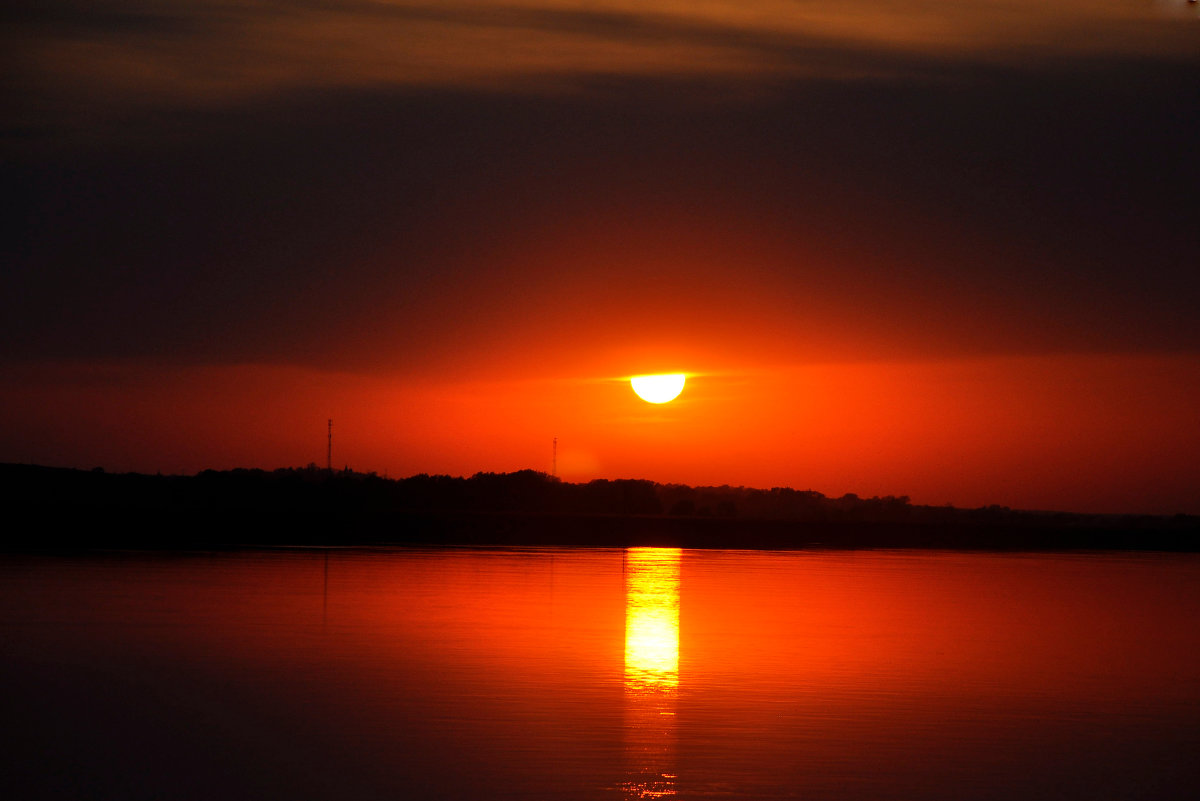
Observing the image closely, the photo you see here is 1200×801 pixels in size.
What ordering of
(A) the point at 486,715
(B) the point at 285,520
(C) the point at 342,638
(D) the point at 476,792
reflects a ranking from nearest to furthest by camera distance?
(D) the point at 476,792 → (A) the point at 486,715 → (C) the point at 342,638 → (B) the point at 285,520

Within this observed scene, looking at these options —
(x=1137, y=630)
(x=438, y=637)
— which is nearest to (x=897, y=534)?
(x=1137, y=630)

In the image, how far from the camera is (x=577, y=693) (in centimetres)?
2038

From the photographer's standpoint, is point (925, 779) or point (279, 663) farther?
point (279, 663)

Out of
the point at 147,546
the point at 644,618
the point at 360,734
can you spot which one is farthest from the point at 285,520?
the point at 360,734

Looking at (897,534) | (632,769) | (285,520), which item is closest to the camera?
(632,769)

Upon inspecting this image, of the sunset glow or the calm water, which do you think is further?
the sunset glow

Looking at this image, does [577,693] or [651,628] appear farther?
[651,628]

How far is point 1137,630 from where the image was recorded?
32.2m

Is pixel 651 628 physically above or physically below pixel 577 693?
above

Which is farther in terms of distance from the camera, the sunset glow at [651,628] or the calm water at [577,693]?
the sunset glow at [651,628]

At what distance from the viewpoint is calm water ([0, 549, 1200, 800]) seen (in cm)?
1533

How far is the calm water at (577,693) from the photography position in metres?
15.3

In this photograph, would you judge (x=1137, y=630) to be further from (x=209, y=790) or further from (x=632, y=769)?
(x=209, y=790)

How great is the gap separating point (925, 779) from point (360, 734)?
708cm
